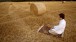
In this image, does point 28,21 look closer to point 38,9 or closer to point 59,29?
point 38,9

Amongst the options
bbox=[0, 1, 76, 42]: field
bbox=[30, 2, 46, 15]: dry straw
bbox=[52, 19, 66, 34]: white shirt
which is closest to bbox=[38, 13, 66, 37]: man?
bbox=[52, 19, 66, 34]: white shirt

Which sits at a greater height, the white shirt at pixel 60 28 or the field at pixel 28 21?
the white shirt at pixel 60 28

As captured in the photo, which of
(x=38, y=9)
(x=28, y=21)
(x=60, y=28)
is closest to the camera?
(x=60, y=28)

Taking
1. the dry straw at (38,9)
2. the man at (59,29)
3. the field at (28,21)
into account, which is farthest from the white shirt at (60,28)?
the dry straw at (38,9)

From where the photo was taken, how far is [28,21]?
4.10 m

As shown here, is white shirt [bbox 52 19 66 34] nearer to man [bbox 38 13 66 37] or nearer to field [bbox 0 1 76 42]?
man [bbox 38 13 66 37]

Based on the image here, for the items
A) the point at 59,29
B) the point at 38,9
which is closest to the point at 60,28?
the point at 59,29

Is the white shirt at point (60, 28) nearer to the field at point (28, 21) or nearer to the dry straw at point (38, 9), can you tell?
the field at point (28, 21)

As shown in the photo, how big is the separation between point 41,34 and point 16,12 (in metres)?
1.52

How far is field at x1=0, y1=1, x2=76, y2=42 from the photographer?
10.9 feet

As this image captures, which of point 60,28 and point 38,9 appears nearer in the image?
point 60,28

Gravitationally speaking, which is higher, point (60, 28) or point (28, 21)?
point (60, 28)

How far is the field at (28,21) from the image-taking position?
3.33 metres

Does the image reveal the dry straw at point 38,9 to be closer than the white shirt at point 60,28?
No
